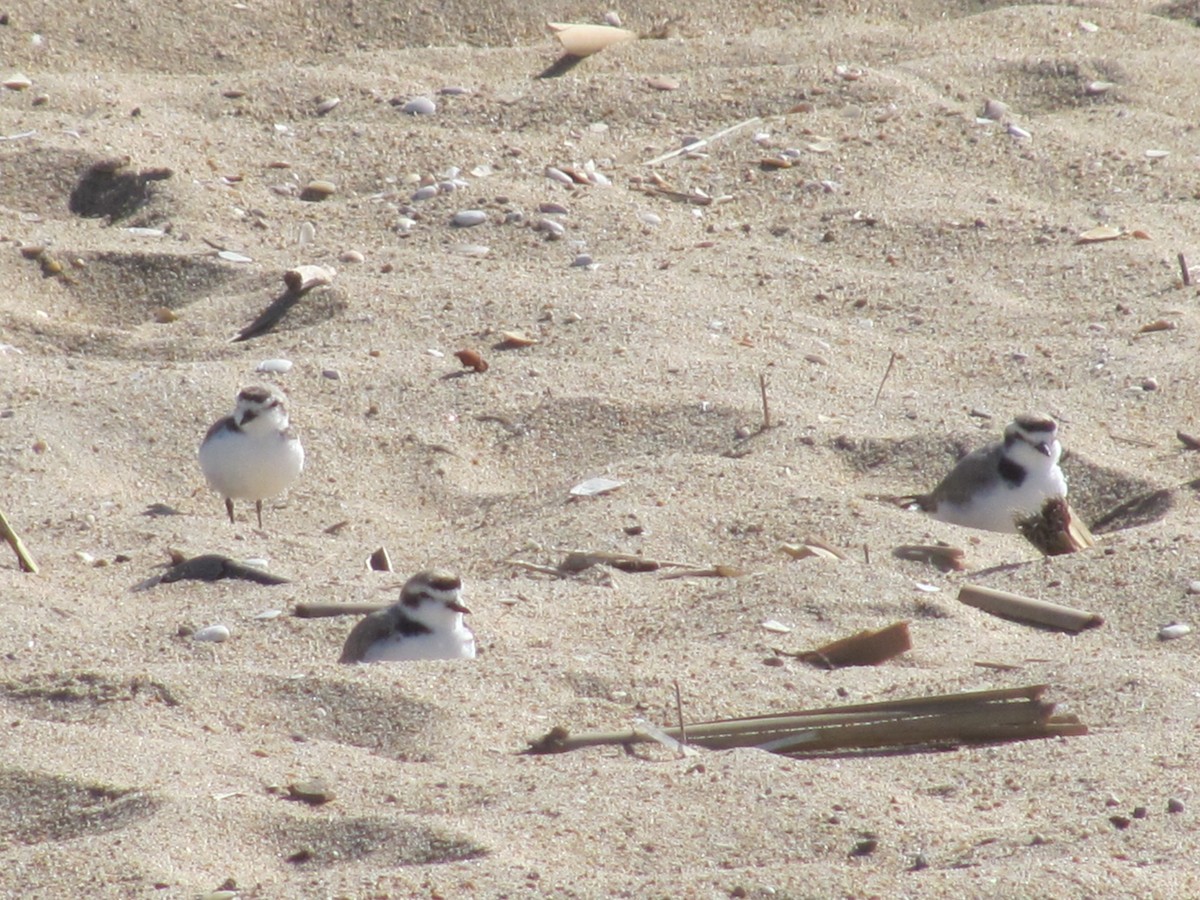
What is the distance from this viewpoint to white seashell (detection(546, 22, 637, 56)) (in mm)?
9188

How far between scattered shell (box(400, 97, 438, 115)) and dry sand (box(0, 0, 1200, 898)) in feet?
0.21

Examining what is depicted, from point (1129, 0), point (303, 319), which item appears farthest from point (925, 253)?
point (1129, 0)

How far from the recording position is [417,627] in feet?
14.0

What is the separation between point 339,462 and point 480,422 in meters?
0.53

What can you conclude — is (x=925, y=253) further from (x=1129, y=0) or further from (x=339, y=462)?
(x=1129, y=0)

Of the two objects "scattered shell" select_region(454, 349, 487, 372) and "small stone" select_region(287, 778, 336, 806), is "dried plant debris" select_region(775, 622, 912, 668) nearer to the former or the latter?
"small stone" select_region(287, 778, 336, 806)

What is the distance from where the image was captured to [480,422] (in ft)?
20.3

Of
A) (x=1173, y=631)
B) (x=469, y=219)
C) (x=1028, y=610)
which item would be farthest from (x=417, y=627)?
(x=469, y=219)

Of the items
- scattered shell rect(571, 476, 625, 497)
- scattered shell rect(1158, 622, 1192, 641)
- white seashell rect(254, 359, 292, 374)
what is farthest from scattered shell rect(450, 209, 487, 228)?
scattered shell rect(1158, 622, 1192, 641)

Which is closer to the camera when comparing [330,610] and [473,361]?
[330,610]

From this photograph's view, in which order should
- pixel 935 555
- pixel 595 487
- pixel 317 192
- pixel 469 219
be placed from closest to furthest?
pixel 935 555 → pixel 595 487 → pixel 469 219 → pixel 317 192

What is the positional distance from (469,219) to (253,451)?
259 centimetres

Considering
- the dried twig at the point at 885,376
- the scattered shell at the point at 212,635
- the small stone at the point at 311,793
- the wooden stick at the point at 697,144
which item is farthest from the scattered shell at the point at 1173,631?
the wooden stick at the point at 697,144

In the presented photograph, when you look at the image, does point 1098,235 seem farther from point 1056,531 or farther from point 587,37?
point 587,37
